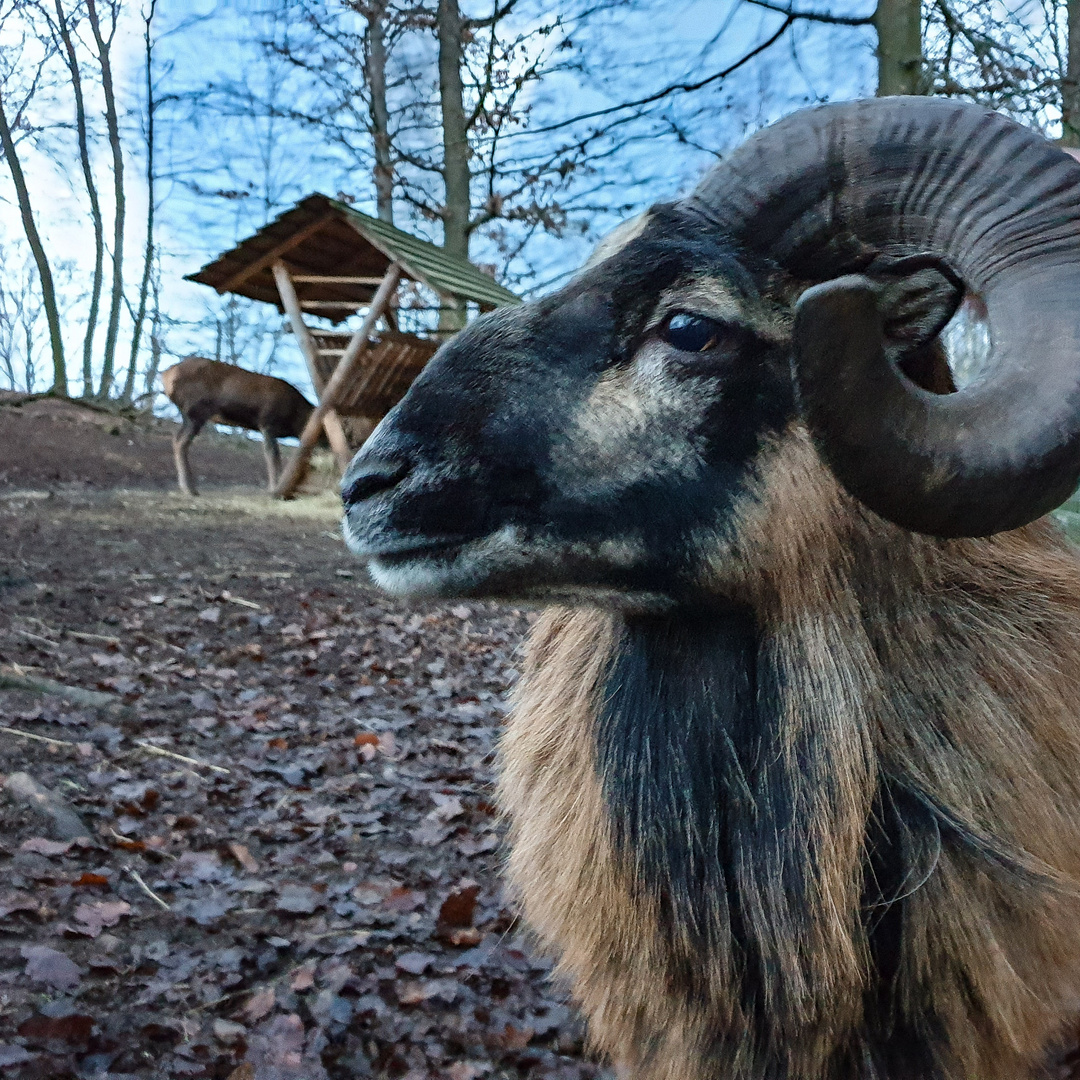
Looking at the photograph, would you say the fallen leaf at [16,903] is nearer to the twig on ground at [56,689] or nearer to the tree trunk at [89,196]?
the twig on ground at [56,689]

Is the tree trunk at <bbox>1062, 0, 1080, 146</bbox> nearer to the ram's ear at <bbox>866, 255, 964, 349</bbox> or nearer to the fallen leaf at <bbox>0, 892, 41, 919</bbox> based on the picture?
the ram's ear at <bbox>866, 255, 964, 349</bbox>

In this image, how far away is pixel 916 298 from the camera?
1.68 meters

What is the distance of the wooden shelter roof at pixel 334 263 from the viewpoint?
10.6m

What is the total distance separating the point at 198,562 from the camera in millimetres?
7672

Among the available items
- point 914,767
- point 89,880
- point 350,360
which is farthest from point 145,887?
point 350,360

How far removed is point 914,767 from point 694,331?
90 cm

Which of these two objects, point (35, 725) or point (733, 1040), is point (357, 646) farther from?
point (733, 1040)

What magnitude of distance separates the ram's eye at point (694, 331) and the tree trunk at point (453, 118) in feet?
38.0

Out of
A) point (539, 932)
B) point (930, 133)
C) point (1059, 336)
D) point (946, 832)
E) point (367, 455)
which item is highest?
point (930, 133)

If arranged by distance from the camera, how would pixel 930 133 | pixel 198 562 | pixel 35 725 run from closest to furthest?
pixel 930 133 → pixel 35 725 → pixel 198 562

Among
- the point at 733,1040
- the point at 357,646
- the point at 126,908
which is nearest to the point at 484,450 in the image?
the point at 733,1040

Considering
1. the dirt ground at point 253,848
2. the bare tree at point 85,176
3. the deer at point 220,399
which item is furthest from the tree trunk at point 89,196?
the dirt ground at point 253,848

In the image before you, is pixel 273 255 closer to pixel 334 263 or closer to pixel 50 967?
pixel 334 263

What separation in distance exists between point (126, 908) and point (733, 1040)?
72.6 inches
